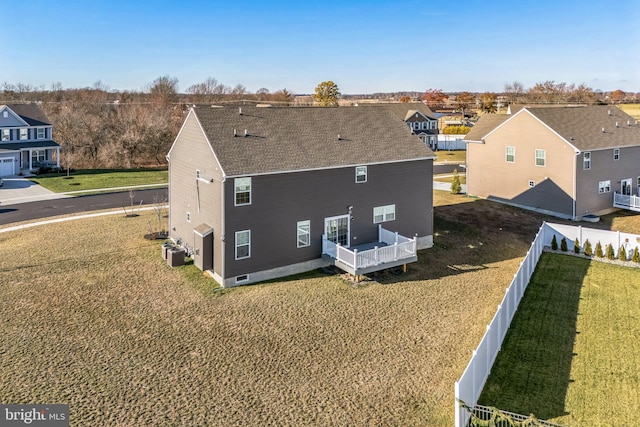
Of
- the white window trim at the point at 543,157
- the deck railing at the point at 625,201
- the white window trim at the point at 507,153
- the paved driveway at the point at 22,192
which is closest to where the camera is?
the white window trim at the point at 543,157

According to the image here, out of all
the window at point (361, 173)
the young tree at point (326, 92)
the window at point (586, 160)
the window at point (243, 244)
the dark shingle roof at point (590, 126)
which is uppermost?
the young tree at point (326, 92)

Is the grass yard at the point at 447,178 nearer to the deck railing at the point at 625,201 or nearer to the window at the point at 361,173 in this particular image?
the deck railing at the point at 625,201

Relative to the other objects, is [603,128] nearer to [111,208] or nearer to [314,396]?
[314,396]

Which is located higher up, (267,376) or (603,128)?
(603,128)

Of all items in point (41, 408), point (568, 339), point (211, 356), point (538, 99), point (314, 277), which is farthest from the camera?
point (538, 99)

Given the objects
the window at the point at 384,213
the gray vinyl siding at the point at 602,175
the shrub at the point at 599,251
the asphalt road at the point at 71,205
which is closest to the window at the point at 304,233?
the window at the point at 384,213

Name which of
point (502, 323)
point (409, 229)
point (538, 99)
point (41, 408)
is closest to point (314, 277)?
point (409, 229)

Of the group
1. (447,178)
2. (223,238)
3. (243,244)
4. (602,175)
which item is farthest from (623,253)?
(447,178)

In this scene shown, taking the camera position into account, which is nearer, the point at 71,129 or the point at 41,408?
the point at 41,408
